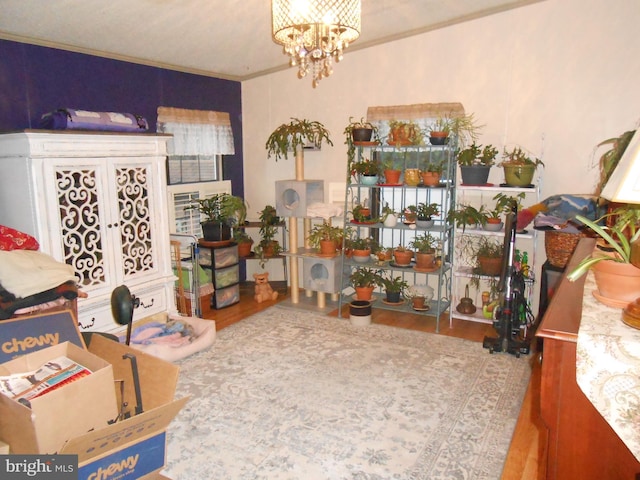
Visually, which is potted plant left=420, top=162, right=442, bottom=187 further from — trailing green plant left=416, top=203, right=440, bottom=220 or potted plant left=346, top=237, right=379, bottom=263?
potted plant left=346, top=237, right=379, bottom=263

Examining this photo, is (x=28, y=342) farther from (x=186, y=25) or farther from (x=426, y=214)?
(x=426, y=214)

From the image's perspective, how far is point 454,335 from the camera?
3.91 metres

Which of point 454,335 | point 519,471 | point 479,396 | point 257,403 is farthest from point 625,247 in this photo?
point 454,335

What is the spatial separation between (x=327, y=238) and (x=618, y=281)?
3.21 m

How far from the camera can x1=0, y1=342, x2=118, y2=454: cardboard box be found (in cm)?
105

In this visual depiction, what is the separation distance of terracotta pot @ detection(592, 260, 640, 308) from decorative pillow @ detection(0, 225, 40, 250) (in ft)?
8.91

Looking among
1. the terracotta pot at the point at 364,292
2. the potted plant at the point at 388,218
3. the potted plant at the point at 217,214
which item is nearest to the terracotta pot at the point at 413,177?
the potted plant at the point at 388,218

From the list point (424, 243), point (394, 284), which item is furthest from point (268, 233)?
point (424, 243)

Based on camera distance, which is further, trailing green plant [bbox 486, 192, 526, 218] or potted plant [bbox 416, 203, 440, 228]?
potted plant [bbox 416, 203, 440, 228]

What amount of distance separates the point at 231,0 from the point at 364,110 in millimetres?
1845

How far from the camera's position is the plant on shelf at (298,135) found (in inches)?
177

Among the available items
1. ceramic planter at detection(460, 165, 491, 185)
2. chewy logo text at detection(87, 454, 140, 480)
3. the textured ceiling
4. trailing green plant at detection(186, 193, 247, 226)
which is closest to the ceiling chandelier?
the textured ceiling

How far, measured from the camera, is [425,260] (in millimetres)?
4055

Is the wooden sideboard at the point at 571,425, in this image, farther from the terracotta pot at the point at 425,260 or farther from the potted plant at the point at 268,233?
the potted plant at the point at 268,233
